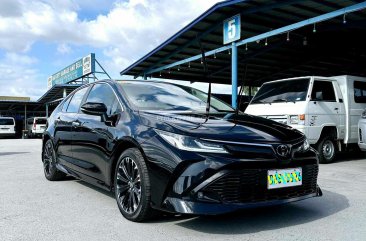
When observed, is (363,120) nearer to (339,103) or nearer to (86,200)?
(339,103)

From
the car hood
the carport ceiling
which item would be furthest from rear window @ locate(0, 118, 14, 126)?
the car hood

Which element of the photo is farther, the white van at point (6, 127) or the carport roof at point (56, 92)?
the carport roof at point (56, 92)

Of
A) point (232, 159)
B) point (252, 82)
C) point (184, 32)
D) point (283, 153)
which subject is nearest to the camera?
point (232, 159)

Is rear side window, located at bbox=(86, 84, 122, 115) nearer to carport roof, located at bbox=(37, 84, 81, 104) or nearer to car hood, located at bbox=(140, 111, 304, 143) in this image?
car hood, located at bbox=(140, 111, 304, 143)

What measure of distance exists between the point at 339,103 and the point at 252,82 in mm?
16153

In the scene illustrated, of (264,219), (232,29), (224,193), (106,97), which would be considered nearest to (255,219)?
(264,219)

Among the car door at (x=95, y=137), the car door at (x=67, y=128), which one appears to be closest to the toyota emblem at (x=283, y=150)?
the car door at (x=95, y=137)

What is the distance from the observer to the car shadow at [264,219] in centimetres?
346

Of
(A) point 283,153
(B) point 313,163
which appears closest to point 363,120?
(B) point 313,163

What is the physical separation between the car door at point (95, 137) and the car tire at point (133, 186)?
34 centimetres

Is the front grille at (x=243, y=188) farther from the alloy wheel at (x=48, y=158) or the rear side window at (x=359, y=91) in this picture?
the rear side window at (x=359, y=91)

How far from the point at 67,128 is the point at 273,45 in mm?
12056

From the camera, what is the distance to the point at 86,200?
184 inches

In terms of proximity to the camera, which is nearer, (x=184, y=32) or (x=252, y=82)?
(x=184, y=32)
